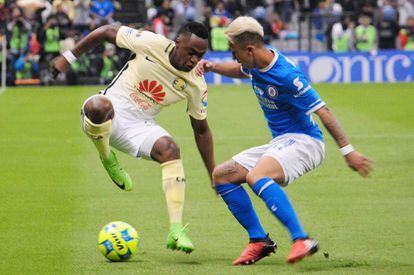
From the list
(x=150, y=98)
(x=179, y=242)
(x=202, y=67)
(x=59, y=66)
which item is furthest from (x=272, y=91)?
(x=59, y=66)

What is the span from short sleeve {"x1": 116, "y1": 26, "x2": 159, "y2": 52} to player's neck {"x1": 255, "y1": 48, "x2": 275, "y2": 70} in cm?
144

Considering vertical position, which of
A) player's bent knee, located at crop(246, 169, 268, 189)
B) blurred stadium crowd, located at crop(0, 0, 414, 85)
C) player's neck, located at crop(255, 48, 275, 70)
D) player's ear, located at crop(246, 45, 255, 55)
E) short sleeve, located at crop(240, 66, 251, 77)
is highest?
player's ear, located at crop(246, 45, 255, 55)

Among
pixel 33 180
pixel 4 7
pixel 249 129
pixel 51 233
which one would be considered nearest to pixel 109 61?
pixel 4 7

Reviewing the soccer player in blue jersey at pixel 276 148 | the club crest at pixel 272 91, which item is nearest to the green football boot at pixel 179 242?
the soccer player in blue jersey at pixel 276 148

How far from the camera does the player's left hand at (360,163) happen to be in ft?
25.5

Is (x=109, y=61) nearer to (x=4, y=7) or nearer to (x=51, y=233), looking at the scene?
(x=4, y=7)

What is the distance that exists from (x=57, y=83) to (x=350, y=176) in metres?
18.6

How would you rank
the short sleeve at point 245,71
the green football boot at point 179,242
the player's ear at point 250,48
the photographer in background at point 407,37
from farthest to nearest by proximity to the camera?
the photographer in background at point 407,37 → the short sleeve at point 245,71 → the green football boot at point 179,242 → the player's ear at point 250,48

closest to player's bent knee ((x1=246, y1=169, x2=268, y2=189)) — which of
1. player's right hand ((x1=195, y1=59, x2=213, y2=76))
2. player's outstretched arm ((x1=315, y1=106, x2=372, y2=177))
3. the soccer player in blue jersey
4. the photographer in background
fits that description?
the soccer player in blue jersey

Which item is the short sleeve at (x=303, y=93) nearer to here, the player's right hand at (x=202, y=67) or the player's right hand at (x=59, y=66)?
the player's right hand at (x=202, y=67)

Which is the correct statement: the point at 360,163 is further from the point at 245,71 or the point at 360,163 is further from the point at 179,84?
the point at 179,84

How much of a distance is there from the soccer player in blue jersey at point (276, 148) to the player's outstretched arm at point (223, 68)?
0.20 meters

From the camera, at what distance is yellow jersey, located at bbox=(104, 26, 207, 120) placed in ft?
30.5

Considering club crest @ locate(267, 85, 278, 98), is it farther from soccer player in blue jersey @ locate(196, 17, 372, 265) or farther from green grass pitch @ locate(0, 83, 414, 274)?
green grass pitch @ locate(0, 83, 414, 274)
